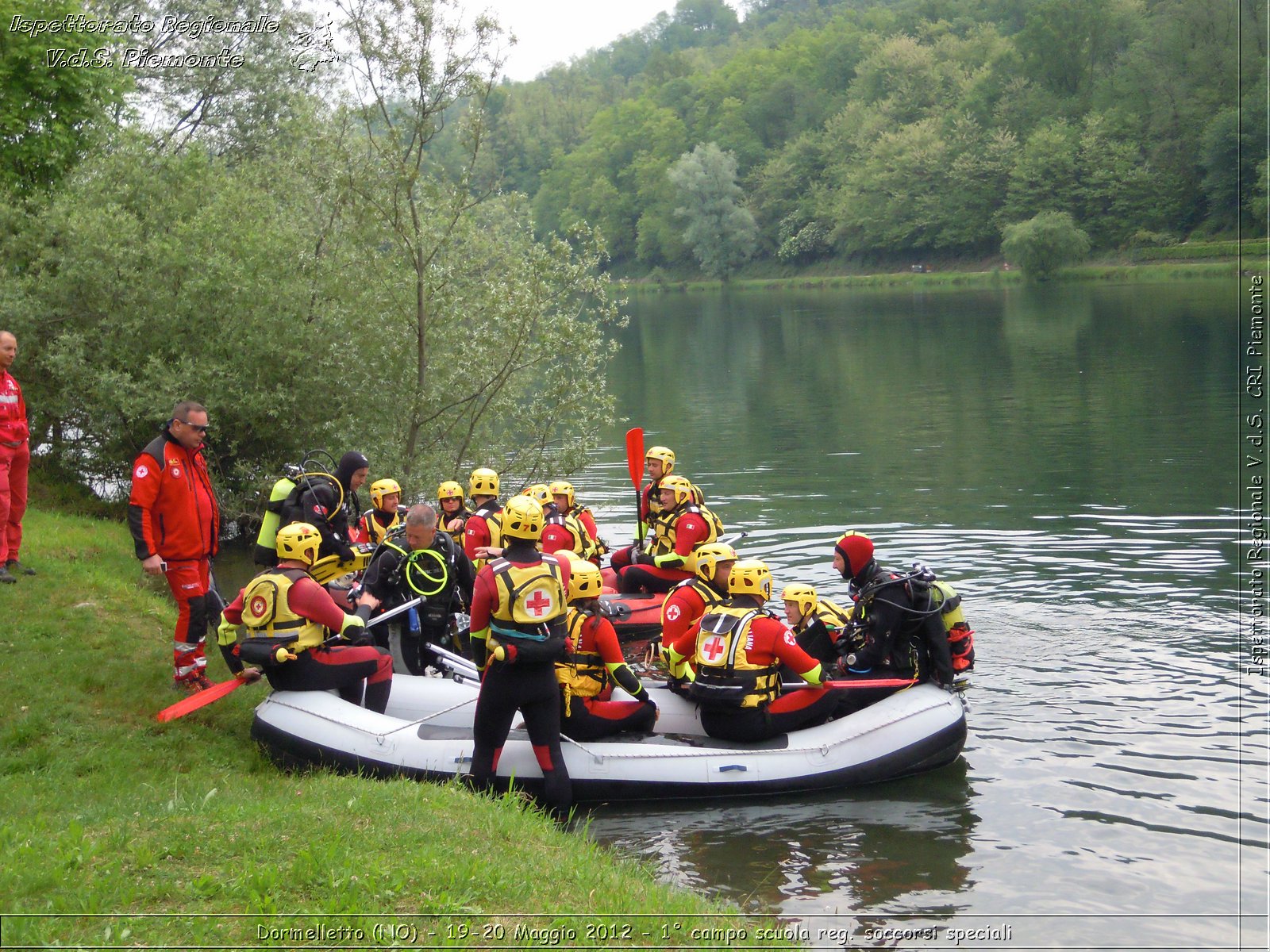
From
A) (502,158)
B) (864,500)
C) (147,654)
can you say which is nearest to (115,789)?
(147,654)

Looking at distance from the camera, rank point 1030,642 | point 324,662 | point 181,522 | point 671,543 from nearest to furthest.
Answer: point 324,662 < point 181,522 < point 1030,642 < point 671,543

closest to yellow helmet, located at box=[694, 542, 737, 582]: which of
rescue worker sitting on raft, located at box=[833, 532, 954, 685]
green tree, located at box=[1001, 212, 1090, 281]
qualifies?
rescue worker sitting on raft, located at box=[833, 532, 954, 685]

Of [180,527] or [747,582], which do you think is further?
[180,527]

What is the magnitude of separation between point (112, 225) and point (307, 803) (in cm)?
1161

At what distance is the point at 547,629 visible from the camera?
8.08m

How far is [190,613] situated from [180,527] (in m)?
0.71

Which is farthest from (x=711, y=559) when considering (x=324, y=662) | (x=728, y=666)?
(x=324, y=662)

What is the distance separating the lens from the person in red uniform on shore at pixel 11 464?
10.5 meters

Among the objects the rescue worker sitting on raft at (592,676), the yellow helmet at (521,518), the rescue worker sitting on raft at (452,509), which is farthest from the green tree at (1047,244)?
the yellow helmet at (521,518)

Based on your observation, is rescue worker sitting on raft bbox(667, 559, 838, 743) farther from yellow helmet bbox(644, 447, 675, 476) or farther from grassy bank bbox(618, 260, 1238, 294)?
grassy bank bbox(618, 260, 1238, 294)

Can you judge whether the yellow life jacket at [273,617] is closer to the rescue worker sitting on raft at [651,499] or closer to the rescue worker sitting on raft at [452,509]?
the rescue worker sitting on raft at [452,509]

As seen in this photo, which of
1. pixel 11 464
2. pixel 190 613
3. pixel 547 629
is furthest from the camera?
pixel 11 464

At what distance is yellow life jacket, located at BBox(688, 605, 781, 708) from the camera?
9094 millimetres

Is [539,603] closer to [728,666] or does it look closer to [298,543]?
[728,666]
